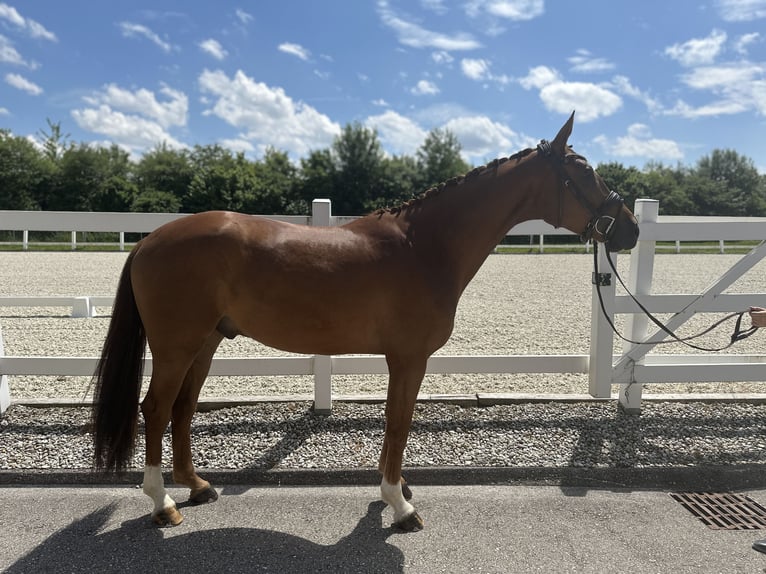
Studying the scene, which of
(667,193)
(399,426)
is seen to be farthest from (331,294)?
(667,193)

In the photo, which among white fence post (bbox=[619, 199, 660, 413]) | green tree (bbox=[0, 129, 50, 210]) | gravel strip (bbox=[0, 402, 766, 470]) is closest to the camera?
gravel strip (bbox=[0, 402, 766, 470])

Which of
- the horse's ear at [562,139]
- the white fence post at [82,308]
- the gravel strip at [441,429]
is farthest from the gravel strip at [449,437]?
the white fence post at [82,308]

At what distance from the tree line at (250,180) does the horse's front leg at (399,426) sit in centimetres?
3334

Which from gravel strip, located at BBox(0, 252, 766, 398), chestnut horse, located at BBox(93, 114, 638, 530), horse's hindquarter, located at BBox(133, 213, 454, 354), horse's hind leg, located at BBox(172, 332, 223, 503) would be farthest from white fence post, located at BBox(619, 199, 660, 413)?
horse's hind leg, located at BBox(172, 332, 223, 503)

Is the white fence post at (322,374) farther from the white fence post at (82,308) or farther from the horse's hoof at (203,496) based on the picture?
the white fence post at (82,308)

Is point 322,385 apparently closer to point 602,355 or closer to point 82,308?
point 602,355

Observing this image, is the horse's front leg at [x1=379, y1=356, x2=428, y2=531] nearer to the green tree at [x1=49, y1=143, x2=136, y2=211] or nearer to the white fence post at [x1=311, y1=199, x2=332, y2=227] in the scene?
the white fence post at [x1=311, y1=199, x2=332, y2=227]

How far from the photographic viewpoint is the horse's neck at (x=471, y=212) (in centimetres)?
288

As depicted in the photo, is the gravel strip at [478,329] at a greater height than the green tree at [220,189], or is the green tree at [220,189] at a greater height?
the green tree at [220,189]

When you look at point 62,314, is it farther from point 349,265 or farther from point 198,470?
point 349,265

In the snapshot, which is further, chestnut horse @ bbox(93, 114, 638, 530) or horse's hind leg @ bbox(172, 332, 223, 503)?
horse's hind leg @ bbox(172, 332, 223, 503)

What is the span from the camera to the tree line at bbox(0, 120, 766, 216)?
37656 millimetres

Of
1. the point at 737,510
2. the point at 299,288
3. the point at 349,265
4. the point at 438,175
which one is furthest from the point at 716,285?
the point at 438,175

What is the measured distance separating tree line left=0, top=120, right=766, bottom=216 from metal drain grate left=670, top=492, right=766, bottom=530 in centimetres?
3332
